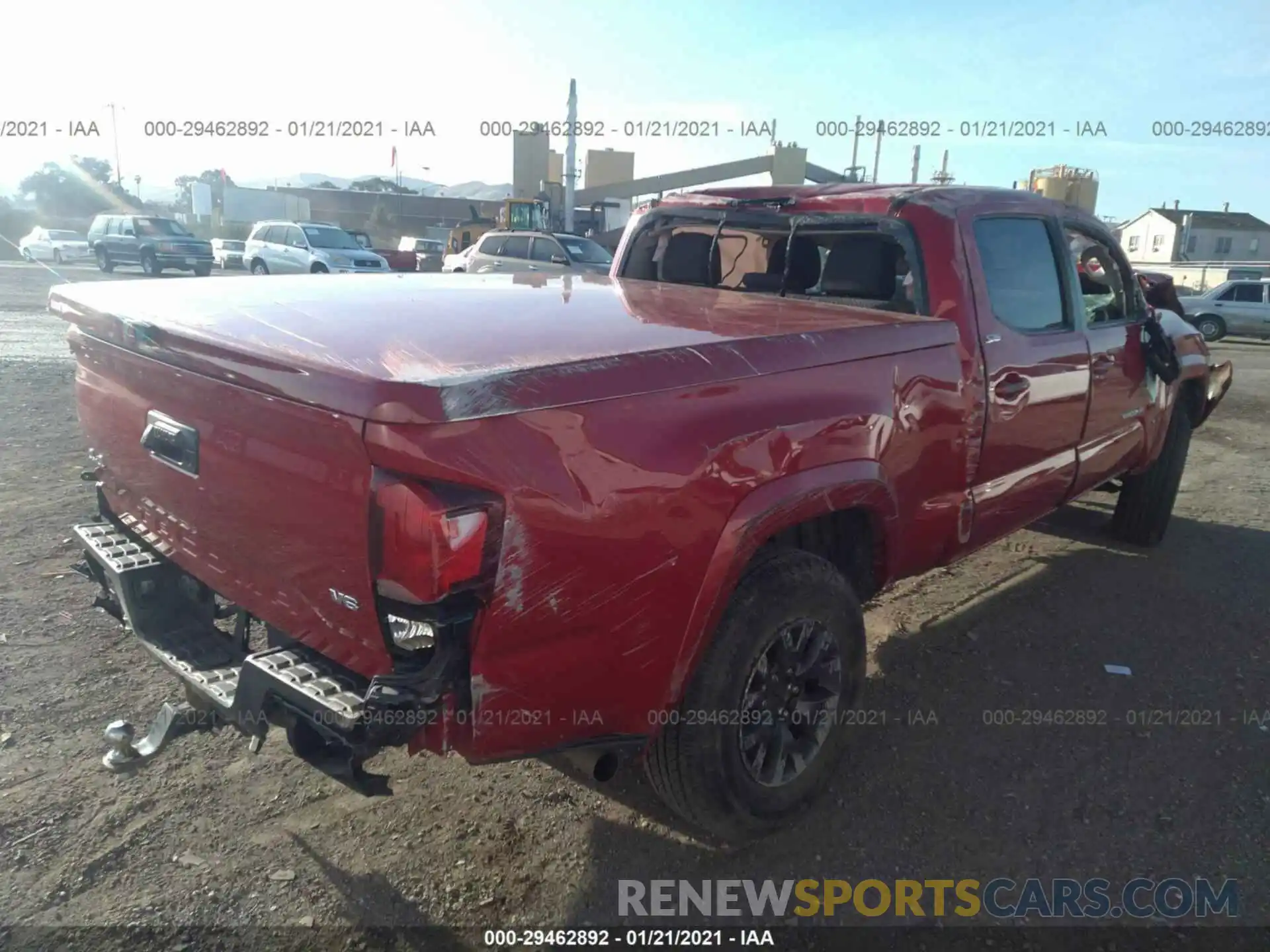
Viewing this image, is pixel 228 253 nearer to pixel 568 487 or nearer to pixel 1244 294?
pixel 1244 294

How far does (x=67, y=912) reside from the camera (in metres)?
2.38

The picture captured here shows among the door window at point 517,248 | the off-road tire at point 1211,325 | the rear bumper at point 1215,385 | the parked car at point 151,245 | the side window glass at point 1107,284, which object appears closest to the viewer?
the side window glass at point 1107,284

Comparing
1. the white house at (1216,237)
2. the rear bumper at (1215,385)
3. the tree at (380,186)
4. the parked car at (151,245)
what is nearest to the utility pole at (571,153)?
the parked car at (151,245)

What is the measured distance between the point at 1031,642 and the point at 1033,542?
1.66 meters

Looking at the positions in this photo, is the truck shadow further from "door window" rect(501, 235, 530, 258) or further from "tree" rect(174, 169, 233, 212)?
"tree" rect(174, 169, 233, 212)

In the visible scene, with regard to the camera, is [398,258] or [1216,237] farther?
[1216,237]

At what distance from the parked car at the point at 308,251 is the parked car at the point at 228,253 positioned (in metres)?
8.91

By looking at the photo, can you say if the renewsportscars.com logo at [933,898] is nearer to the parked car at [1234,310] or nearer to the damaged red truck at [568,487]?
the damaged red truck at [568,487]

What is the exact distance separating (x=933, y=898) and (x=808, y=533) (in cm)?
114

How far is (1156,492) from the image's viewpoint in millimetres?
5508

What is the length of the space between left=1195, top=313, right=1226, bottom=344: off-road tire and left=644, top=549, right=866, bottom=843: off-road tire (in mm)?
23267

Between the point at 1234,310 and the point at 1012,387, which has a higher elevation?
the point at 1012,387

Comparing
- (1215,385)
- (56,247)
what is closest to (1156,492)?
(1215,385)

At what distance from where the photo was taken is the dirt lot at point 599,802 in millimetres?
2527
